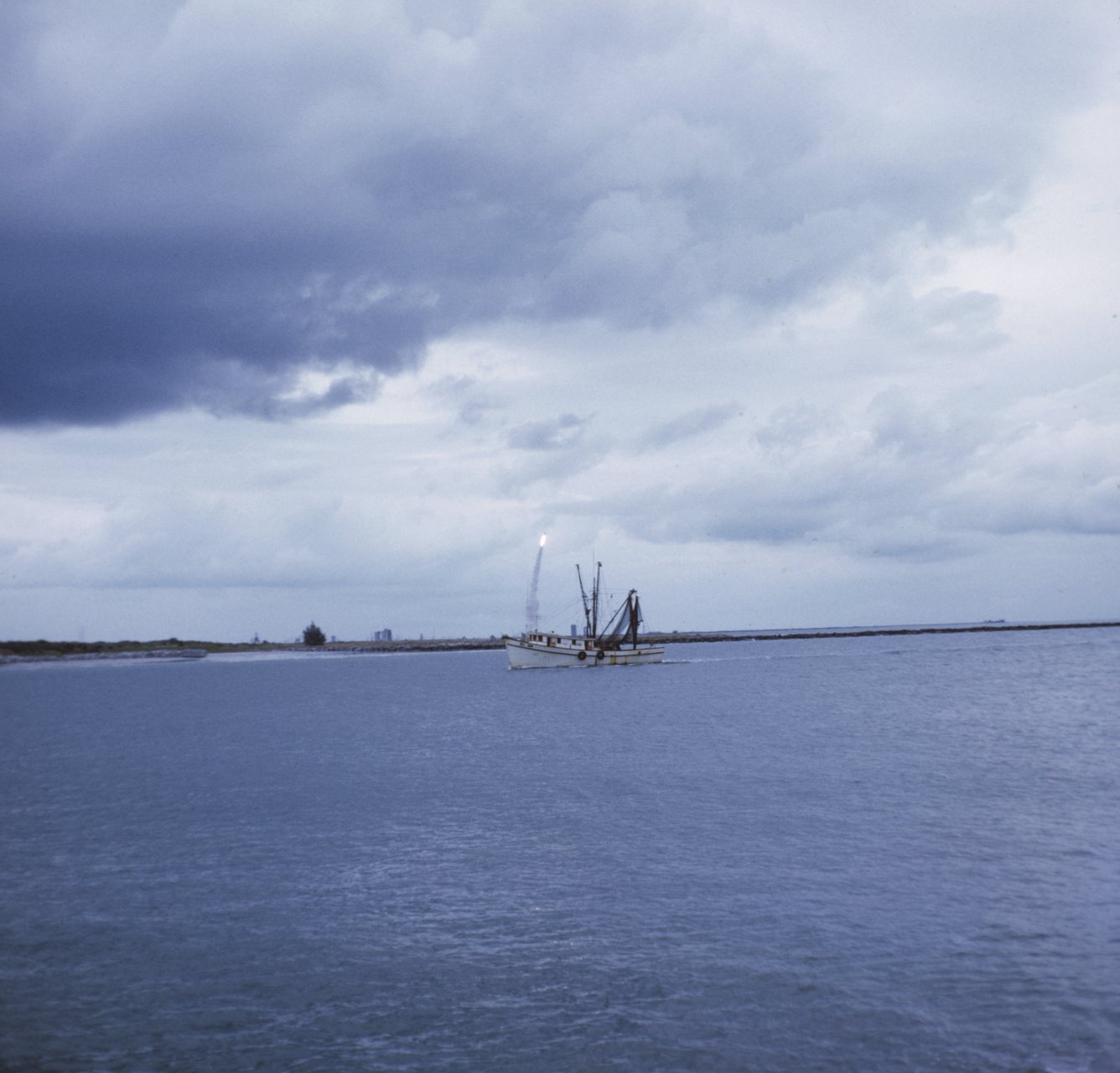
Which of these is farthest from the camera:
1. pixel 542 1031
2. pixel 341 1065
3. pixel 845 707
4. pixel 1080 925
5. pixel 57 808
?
pixel 845 707

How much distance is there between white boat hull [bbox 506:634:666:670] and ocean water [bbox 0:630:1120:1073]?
10409 cm

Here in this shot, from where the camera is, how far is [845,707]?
81.1 m

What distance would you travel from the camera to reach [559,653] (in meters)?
163

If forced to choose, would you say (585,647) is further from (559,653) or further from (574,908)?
(574,908)

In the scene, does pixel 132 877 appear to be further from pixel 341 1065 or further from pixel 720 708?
pixel 720 708

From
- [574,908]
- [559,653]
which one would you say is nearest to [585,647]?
[559,653]

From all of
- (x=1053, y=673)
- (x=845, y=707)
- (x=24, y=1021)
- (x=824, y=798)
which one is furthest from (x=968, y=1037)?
(x=1053, y=673)

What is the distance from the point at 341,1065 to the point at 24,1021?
660 cm

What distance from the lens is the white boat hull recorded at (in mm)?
162250

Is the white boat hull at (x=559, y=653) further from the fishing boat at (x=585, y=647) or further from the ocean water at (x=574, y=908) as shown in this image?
the ocean water at (x=574, y=908)

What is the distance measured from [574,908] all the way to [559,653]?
140 metres

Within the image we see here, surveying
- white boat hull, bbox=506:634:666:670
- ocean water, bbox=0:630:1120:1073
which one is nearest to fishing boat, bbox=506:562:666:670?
white boat hull, bbox=506:634:666:670

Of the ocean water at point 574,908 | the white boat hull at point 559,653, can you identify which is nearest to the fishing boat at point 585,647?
the white boat hull at point 559,653

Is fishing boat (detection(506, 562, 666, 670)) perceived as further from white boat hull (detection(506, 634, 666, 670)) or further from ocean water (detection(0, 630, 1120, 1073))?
ocean water (detection(0, 630, 1120, 1073))
